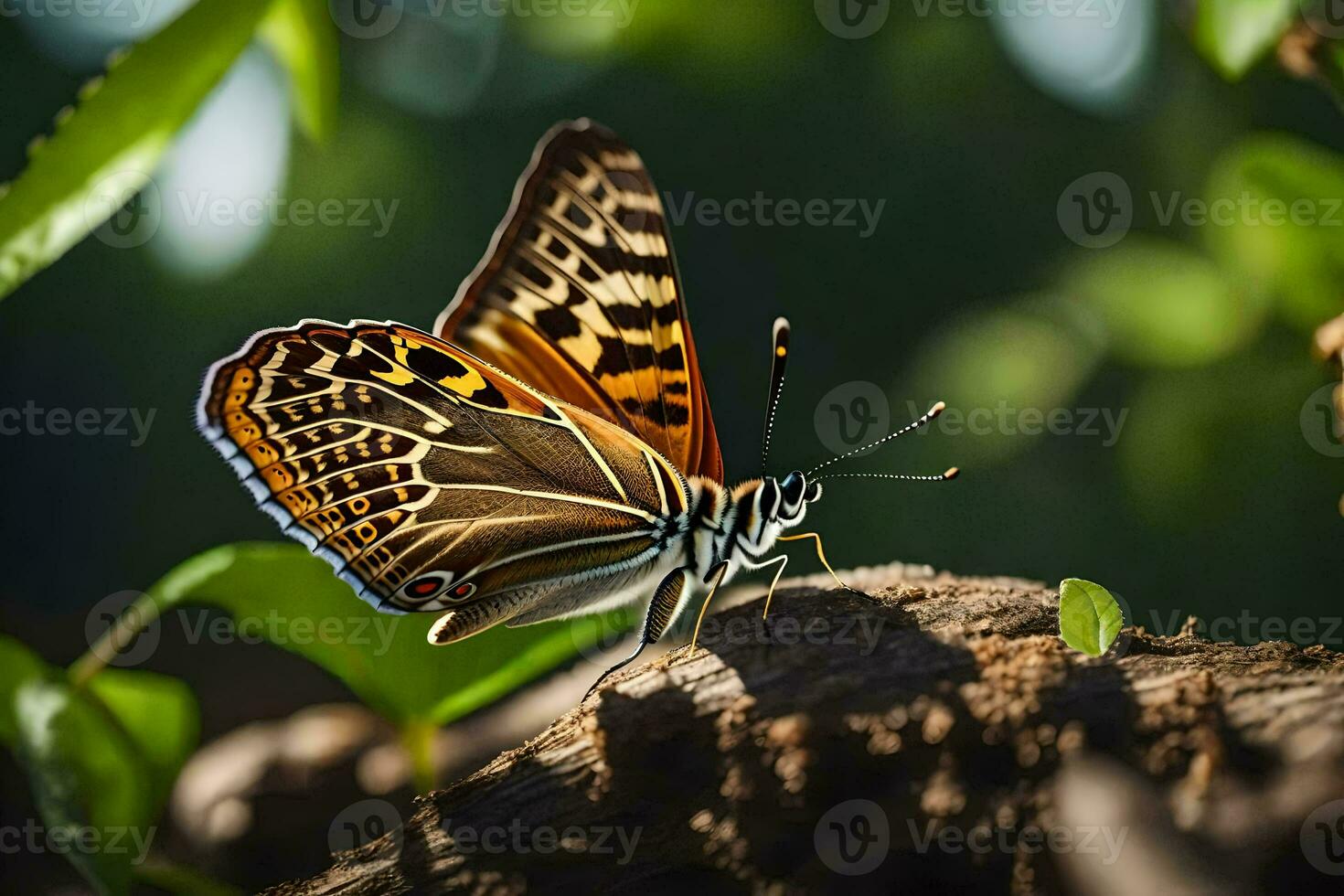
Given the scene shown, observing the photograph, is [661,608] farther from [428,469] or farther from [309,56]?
[309,56]

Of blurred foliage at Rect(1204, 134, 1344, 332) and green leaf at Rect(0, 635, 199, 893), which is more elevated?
blurred foliage at Rect(1204, 134, 1344, 332)

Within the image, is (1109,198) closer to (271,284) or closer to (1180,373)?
(1180,373)

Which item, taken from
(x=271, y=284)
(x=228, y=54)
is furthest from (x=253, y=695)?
(x=228, y=54)

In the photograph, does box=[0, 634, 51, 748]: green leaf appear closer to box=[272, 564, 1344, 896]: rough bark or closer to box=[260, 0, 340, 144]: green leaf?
box=[272, 564, 1344, 896]: rough bark

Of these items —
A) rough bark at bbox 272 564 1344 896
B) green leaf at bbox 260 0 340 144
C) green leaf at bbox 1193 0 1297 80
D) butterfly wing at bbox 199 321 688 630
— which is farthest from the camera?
green leaf at bbox 260 0 340 144

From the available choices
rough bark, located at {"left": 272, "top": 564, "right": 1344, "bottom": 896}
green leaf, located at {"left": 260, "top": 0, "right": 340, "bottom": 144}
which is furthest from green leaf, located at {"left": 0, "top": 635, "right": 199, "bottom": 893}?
→ green leaf, located at {"left": 260, "top": 0, "right": 340, "bottom": 144}

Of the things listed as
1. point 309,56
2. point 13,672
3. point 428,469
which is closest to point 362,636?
point 428,469

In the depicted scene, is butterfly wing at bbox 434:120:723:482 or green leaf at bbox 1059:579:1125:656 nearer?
green leaf at bbox 1059:579:1125:656

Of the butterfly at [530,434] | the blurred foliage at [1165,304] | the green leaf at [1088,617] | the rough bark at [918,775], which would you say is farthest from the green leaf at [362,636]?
the blurred foliage at [1165,304]
